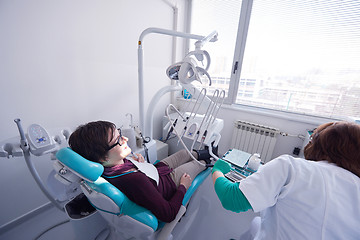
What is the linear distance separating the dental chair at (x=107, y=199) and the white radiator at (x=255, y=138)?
1.50m

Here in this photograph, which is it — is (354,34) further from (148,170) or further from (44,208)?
(44,208)

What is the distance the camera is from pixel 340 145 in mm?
544

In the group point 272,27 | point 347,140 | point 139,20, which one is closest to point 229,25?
point 272,27

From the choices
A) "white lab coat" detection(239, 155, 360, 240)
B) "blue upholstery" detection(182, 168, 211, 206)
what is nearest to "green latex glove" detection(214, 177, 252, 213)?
"white lab coat" detection(239, 155, 360, 240)

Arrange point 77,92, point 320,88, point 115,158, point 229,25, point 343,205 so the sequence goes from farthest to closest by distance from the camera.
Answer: point 229,25
point 320,88
point 77,92
point 115,158
point 343,205

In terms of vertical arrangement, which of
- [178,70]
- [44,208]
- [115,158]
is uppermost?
[178,70]

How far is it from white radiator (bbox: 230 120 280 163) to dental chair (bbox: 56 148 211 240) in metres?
1.50

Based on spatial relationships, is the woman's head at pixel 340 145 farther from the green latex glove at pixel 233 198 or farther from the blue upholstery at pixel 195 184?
the blue upholstery at pixel 195 184

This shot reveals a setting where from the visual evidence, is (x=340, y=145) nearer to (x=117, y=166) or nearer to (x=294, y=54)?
(x=117, y=166)

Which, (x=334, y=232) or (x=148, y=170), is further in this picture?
(x=148, y=170)

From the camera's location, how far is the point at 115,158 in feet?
2.80

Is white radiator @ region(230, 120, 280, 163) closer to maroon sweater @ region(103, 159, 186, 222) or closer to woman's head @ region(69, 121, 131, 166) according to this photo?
maroon sweater @ region(103, 159, 186, 222)

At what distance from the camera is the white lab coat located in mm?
477

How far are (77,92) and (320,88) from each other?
8.13 feet
